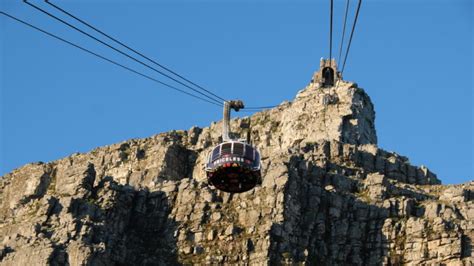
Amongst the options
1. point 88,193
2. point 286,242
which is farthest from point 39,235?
point 286,242

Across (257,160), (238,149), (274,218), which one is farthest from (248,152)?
(274,218)

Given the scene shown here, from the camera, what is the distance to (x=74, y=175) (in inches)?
5684

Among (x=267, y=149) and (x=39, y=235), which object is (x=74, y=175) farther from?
(x=267, y=149)

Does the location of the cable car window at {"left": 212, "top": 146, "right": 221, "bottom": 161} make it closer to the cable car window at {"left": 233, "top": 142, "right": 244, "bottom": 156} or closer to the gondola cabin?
the gondola cabin

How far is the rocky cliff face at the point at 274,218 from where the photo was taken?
12725cm

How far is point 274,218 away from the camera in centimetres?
12950

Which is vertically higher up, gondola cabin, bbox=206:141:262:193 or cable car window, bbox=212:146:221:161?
cable car window, bbox=212:146:221:161

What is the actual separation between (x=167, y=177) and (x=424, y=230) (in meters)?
40.2

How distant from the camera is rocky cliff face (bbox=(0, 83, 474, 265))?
12725 cm

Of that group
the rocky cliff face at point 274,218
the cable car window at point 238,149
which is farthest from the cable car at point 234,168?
the rocky cliff face at point 274,218

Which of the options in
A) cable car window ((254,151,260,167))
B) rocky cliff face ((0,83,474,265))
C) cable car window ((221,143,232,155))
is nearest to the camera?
cable car window ((221,143,232,155))

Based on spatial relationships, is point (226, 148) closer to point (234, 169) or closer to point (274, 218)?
point (234, 169)

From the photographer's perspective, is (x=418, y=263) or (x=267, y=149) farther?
(x=267, y=149)

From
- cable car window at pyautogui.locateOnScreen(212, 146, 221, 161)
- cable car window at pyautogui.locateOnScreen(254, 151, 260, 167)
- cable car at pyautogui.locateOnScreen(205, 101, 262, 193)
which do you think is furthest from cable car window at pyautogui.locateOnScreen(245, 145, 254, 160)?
→ cable car window at pyautogui.locateOnScreen(212, 146, 221, 161)
